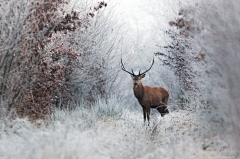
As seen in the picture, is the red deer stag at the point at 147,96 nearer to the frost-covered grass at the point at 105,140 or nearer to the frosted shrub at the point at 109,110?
the frosted shrub at the point at 109,110

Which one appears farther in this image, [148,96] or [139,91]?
[148,96]

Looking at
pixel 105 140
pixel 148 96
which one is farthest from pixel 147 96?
pixel 105 140

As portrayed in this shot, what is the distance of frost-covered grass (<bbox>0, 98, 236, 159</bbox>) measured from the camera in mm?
5297

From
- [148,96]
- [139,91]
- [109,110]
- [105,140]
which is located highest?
[139,91]

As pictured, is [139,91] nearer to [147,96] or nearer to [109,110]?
[147,96]

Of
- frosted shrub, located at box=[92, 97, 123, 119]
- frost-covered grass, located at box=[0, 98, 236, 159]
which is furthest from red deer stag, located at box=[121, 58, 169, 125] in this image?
frost-covered grass, located at box=[0, 98, 236, 159]

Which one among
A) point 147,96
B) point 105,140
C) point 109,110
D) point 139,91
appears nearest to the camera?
point 105,140

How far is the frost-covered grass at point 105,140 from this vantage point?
5.30 m

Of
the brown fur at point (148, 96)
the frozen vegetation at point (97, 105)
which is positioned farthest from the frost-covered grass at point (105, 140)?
the brown fur at point (148, 96)

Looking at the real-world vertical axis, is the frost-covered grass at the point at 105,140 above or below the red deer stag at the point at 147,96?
below

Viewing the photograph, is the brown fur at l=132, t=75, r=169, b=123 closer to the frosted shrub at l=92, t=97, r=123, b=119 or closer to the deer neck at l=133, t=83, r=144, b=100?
the deer neck at l=133, t=83, r=144, b=100

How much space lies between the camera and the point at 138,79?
8578mm

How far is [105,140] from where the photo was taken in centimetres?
594

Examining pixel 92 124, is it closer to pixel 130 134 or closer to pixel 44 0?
pixel 130 134
